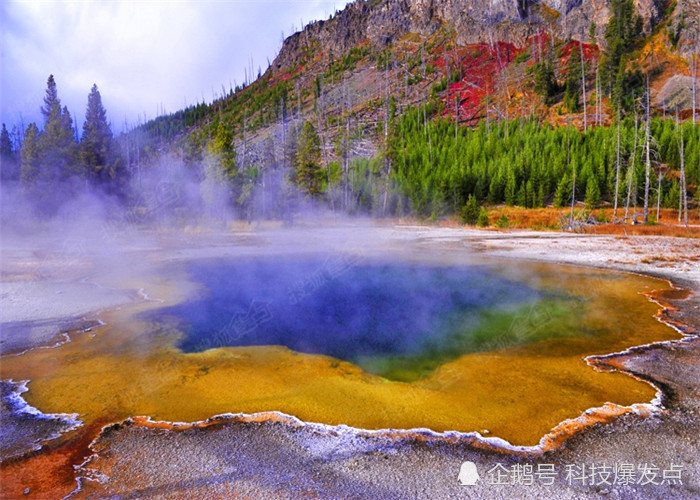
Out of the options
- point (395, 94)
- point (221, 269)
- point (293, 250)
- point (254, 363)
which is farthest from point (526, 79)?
point (254, 363)

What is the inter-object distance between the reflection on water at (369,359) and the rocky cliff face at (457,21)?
3744 inches

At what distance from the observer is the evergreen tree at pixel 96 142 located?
39875 millimetres

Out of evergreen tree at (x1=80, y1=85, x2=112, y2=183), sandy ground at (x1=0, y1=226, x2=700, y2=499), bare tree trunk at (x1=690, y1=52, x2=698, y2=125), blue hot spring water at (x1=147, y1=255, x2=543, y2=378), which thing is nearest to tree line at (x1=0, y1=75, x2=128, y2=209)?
evergreen tree at (x1=80, y1=85, x2=112, y2=183)

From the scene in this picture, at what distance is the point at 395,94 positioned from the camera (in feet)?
306

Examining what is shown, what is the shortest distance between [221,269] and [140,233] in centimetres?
1779

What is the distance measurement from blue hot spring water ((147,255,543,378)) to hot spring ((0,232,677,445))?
63mm

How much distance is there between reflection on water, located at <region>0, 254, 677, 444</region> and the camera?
6137mm

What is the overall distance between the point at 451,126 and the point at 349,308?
6098 centimetres

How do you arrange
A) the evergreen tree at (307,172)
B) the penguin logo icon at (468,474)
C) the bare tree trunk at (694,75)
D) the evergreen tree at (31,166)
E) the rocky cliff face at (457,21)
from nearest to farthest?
the penguin logo icon at (468,474) → the evergreen tree at (31,166) → the evergreen tree at (307,172) → the bare tree trunk at (694,75) → the rocky cliff face at (457,21)

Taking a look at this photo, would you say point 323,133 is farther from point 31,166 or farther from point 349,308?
point 349,308

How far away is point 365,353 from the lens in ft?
28.8

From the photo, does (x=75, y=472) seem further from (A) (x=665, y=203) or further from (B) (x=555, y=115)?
(B) (x=555, y=115)

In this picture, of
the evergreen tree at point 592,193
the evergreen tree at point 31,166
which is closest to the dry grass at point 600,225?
the evergreen tree at point 592,193

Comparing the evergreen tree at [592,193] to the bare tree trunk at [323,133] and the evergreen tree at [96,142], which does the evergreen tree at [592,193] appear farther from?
the evergreen tree at [96,142]
